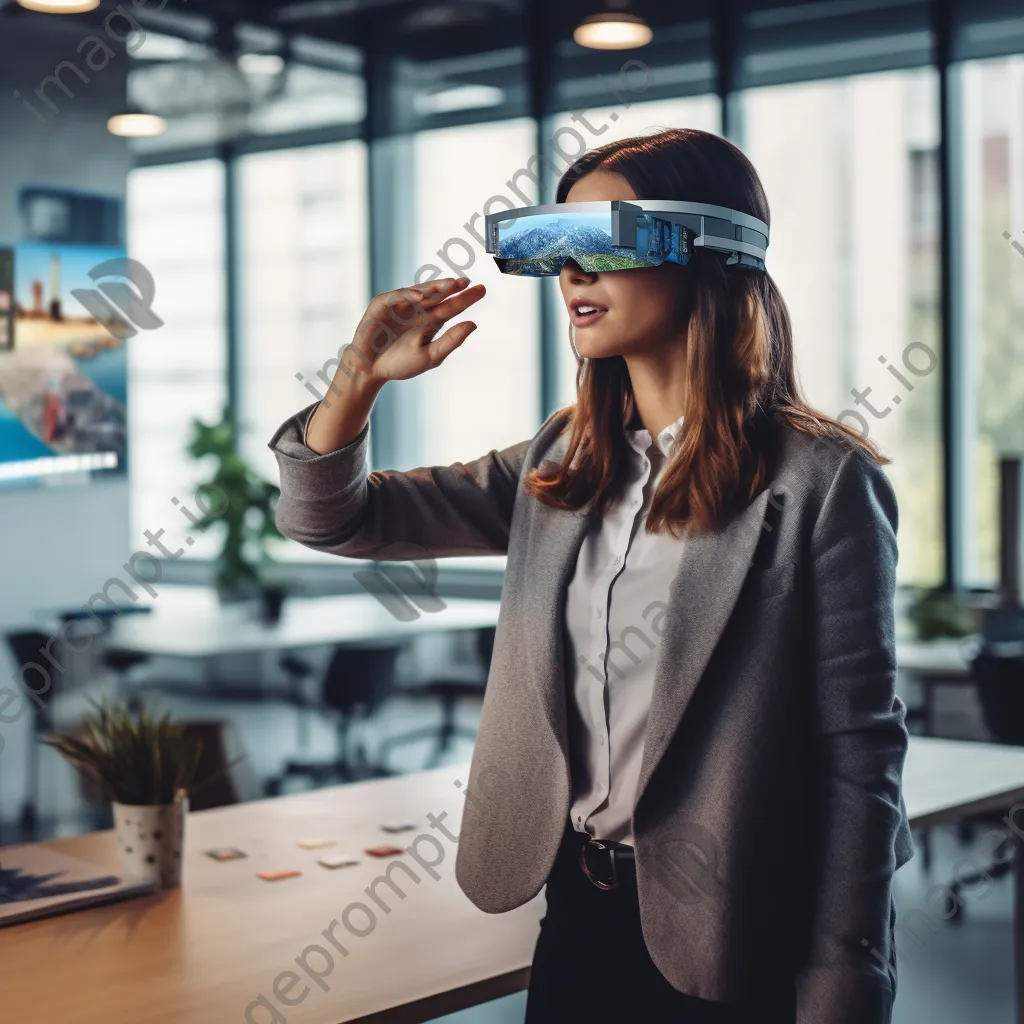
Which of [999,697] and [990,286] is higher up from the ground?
[990,286]

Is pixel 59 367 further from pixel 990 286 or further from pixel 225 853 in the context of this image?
pixel 990 286

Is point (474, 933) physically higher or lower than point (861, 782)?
lower

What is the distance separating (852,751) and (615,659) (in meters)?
0.28

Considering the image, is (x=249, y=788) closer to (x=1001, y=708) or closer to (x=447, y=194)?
(x=1001, y=708)

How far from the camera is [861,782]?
4.67 ft

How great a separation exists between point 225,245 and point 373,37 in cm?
160

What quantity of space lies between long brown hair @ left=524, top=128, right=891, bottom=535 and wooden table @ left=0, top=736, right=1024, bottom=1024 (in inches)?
24.3

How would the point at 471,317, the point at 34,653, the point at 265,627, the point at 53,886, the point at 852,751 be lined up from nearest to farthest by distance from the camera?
the point at 852,751, the point at 53,886, the point at 34,653, the point at 265,627, the point at 471,317

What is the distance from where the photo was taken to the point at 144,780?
2082mm

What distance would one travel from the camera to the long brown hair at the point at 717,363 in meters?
1.50

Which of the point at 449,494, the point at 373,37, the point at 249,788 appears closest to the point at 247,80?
the point at 373,37

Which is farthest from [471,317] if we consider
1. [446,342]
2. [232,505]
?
[446,342]

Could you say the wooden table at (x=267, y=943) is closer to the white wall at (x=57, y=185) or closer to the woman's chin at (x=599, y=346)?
the woman's chin at (x=599, y=346)

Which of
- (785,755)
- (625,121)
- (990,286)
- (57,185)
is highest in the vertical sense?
(625,121)
